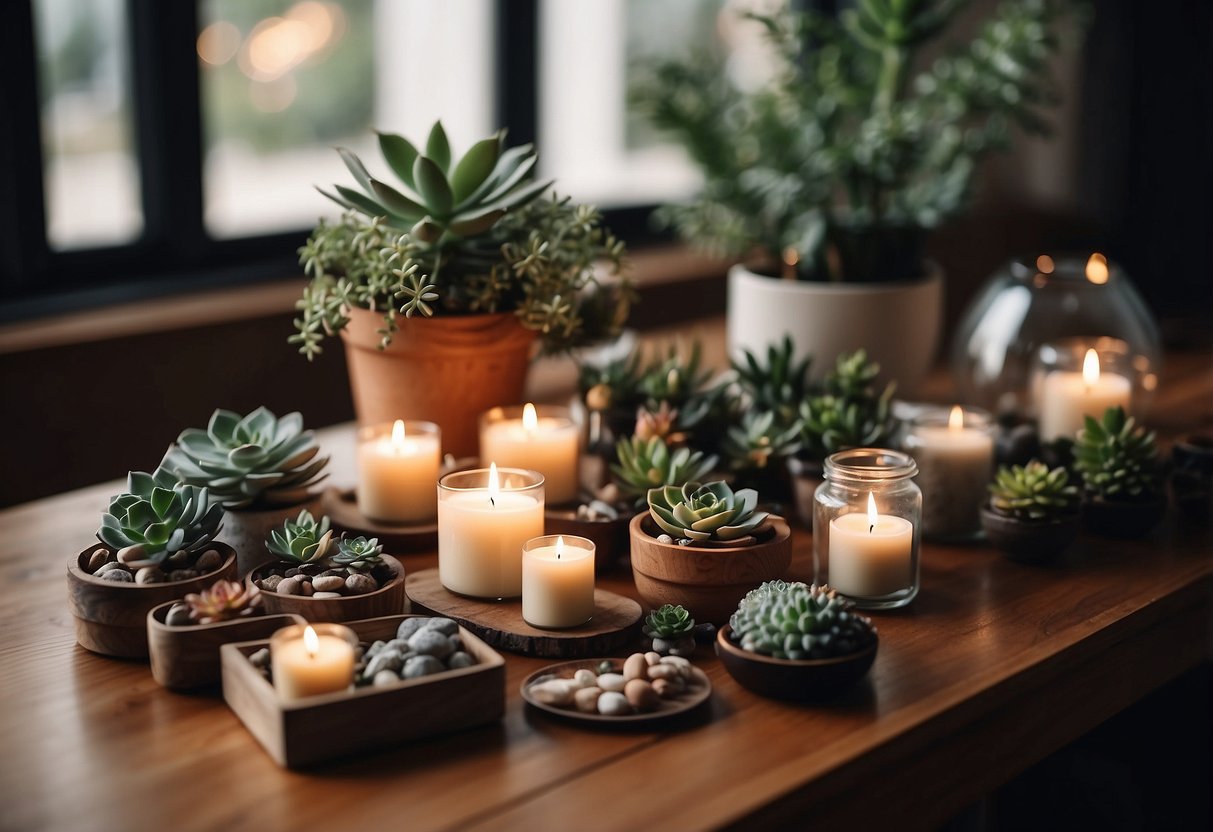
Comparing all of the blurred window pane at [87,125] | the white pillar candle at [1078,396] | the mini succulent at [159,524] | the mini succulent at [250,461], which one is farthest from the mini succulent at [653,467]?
the blurred window pane at [87,125]

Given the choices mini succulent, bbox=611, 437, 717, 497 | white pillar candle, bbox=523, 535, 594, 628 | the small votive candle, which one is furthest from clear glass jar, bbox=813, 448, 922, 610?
the small votive candle

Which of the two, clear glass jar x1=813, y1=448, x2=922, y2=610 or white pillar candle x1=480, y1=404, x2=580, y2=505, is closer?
clear glass jar x1=813, y1=448, x2=922, y2=610

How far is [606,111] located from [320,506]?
2083 mm

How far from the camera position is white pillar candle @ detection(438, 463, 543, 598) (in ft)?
3.71

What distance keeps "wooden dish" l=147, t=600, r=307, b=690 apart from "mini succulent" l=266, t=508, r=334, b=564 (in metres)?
0.10

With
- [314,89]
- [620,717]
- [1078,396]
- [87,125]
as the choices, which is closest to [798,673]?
[620,717]

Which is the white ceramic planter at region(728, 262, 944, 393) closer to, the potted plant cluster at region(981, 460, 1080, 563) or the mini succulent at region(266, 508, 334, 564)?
the potted plant cluster at region(981, 460, 1080, 563)

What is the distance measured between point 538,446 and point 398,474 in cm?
15

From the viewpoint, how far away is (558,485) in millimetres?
1358

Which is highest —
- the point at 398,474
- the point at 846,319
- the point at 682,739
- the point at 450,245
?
the point at 450,245

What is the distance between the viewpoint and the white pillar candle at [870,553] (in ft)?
3.75

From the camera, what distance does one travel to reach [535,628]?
1.08m

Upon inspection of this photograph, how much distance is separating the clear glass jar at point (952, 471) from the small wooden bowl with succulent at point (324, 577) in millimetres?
561

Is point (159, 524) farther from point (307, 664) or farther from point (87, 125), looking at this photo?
point (87, 125)
